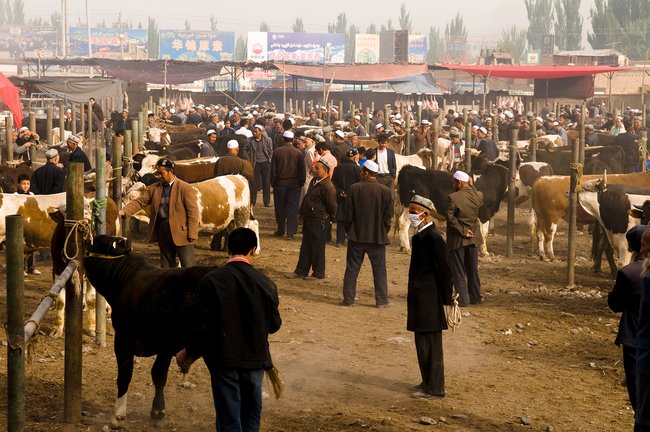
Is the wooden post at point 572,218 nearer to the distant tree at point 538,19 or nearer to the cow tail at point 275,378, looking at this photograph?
the cow tail at point 275,378

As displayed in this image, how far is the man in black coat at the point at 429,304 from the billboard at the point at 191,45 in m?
91.6

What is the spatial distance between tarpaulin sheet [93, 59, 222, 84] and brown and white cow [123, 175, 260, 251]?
100 ft

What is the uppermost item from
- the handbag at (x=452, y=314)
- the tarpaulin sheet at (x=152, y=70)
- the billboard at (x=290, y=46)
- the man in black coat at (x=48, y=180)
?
the billboard at (x=290, y=46)

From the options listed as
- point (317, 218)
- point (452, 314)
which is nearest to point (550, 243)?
point (317, 218)

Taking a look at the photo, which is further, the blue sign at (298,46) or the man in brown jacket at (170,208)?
the blue sign at (298,46)

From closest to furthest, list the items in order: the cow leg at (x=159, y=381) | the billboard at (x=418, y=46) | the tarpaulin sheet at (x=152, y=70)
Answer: the cow leg at (x=159, y=381) < the tarpaulin sheet at (x=152, y=70) < the billboard at (x=418, y=46)

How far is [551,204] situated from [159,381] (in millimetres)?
9965

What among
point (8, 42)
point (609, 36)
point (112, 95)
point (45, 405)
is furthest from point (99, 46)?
point (45, 405)

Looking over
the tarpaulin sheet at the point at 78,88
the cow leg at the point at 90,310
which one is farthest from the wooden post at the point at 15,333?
the tarpaulin sheet at the point at 78,88

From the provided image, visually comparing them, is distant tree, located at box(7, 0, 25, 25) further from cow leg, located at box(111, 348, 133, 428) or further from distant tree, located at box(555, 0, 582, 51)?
cow leg, located at box(111, 348, 133, 428)

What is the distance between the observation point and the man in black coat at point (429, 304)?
9078 millimetres

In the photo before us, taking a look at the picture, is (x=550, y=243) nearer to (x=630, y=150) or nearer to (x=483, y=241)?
(x=483, y=241)

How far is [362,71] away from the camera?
154 feet

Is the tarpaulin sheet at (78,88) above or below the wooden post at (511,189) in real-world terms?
above
